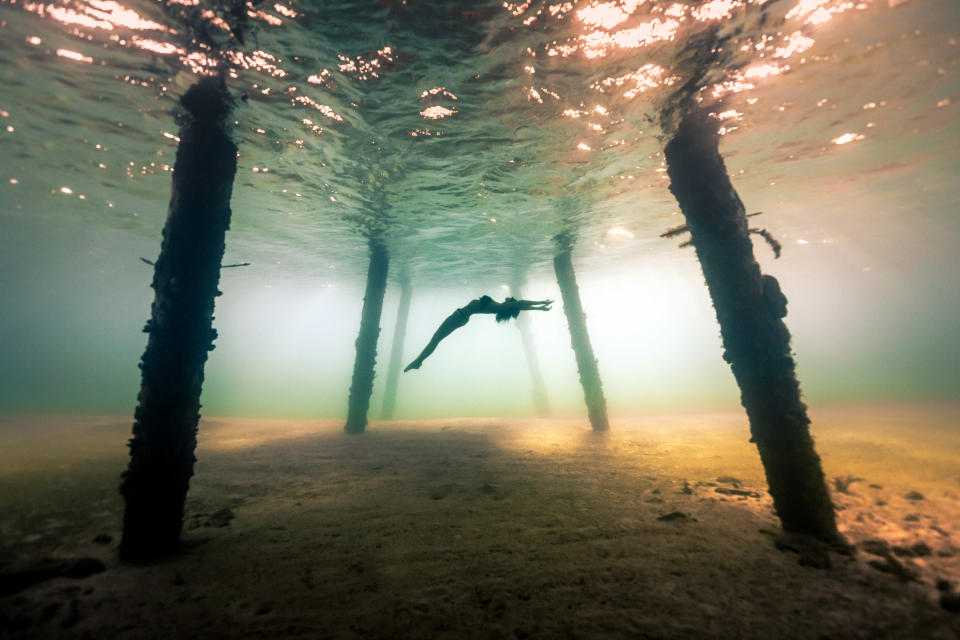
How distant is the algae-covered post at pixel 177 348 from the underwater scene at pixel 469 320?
0.12ft

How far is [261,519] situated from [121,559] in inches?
51.8

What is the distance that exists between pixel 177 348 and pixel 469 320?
5.27 metres

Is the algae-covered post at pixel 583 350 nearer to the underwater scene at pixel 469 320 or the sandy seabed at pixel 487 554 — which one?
the underwater scene at pixel 469 320

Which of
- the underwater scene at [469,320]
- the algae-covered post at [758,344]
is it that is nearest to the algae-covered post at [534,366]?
the underwater scene at [469,320]

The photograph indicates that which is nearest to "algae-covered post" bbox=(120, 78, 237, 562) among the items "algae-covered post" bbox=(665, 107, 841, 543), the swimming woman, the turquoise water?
the swimming woman

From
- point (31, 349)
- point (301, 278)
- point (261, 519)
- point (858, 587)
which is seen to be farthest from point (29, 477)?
point (31, 349)

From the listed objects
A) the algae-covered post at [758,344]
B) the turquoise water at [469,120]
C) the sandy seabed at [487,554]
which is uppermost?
the turquoise water at [469,120]

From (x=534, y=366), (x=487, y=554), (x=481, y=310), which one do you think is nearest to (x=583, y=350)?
(x=481, y=310)

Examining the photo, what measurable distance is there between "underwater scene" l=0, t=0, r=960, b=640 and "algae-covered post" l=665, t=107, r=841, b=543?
1.3 inches

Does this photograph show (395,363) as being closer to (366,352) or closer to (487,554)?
(366,352)

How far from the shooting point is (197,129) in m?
5.38

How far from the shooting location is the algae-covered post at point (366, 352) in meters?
13.0

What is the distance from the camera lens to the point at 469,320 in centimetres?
827

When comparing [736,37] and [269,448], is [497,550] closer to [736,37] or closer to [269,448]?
[269,448]
